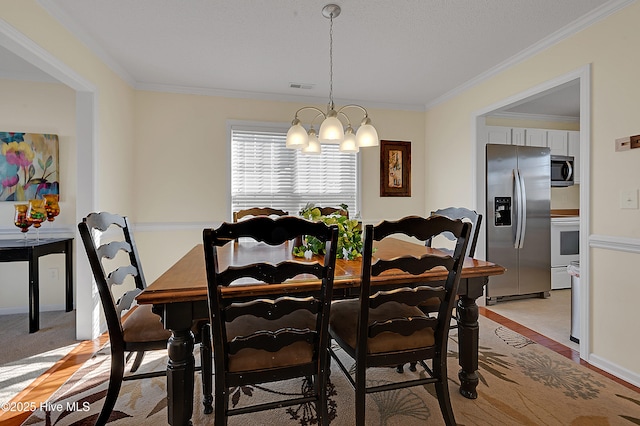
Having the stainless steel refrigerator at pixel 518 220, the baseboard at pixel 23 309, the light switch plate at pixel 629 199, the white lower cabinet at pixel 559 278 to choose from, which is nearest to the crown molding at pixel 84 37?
the baseboard at pixel 23 309

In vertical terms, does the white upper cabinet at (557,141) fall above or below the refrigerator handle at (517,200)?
above

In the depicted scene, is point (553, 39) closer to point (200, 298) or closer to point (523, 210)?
point (523, 210)

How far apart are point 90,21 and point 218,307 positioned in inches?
98.1

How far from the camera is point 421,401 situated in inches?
74.6

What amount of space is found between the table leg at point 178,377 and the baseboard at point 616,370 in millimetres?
2683

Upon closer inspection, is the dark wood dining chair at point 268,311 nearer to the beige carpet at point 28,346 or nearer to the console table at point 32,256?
the beige carpet at point 28,346

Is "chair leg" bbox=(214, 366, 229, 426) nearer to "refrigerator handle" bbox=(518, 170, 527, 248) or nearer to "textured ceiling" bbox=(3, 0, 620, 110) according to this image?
"textured ceiling" bbox=(3, 0, 620, 110)

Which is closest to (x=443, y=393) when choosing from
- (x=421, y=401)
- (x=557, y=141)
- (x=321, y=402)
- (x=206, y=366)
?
(x=421, y=401)

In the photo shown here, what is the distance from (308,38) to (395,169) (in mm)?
2249

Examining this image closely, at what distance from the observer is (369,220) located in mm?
4359

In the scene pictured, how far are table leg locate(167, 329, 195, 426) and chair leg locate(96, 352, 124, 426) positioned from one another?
40 cm

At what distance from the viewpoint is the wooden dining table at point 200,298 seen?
4.42 ft

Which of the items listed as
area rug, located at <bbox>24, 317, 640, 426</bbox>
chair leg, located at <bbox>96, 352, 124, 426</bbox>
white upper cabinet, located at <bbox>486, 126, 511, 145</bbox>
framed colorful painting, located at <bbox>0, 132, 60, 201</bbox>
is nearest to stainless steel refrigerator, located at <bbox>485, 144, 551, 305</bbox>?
white upper cabinet, located at <bbox>486, 126, 511, 145</bbox>

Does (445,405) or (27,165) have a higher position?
(27,165)
